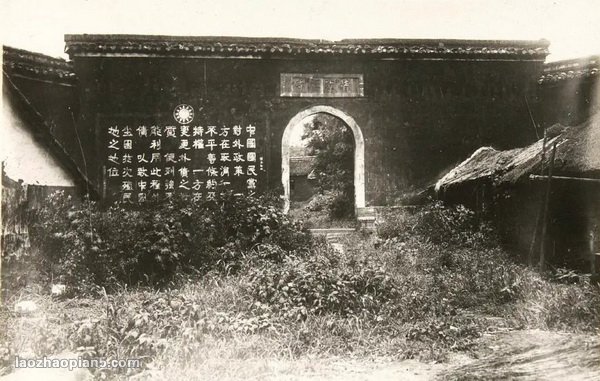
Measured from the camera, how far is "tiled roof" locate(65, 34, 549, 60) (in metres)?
11.6

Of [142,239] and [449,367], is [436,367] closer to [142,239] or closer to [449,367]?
[449,367]

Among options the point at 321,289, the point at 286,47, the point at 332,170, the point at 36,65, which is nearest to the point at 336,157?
the point at 332,170

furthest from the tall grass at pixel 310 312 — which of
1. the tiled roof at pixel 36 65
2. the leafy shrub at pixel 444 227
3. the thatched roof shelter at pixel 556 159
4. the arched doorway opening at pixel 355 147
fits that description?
the tiled roof at pixel 36 65

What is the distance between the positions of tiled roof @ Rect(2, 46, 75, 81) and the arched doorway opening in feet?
16.7

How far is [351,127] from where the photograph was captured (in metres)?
12.7

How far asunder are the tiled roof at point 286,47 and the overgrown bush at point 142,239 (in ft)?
15.1

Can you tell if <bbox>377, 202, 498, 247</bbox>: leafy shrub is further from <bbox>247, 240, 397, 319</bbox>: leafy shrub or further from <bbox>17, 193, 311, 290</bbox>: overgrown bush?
<bbox>247, 240, 397, 319</bbox>: leafy shrub

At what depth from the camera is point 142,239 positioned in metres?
7.86

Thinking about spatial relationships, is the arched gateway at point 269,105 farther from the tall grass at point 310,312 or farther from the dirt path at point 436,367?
the dirt path at point 436,367

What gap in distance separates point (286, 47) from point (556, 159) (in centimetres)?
659

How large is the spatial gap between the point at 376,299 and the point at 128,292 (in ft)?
11.7

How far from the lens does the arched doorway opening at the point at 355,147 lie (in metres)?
12.4

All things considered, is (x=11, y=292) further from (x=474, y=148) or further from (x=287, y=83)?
(x=474, y=148)

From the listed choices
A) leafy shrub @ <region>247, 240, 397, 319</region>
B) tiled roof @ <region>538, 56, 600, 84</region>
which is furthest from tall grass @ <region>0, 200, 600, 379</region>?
tiled roof @ <region>538, 56, 600, 84</region>
